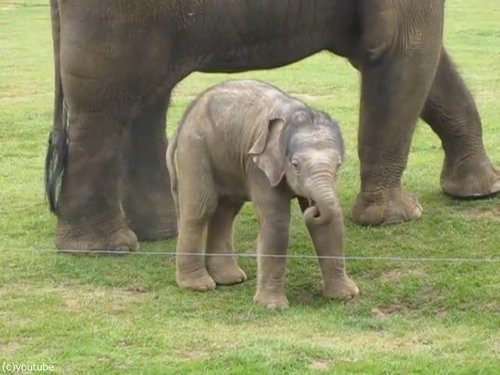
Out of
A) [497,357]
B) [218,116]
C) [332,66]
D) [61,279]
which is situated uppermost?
[218,116]

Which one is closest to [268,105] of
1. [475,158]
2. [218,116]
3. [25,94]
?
[218,116]

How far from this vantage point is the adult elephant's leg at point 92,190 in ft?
19.5

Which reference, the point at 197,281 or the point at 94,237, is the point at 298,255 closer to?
the point at 197,281

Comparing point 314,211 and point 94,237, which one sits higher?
point 314,211

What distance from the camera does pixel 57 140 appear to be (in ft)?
20.3

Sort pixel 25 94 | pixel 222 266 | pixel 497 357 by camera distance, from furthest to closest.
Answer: pixel 25 94, pixel 222 266, pixel 497 357

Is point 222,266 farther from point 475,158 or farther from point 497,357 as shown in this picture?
point 475,158

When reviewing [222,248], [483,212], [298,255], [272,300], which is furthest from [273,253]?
[483,212]

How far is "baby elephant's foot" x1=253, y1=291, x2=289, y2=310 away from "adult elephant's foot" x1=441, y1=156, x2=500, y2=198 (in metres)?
2.27

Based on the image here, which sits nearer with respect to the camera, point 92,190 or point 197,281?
point 197,281

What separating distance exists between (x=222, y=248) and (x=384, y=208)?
1225 mm

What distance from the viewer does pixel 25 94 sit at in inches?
495

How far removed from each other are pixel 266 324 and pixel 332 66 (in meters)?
9.85

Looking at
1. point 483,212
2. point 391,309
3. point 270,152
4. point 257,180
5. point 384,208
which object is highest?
point 270,152
